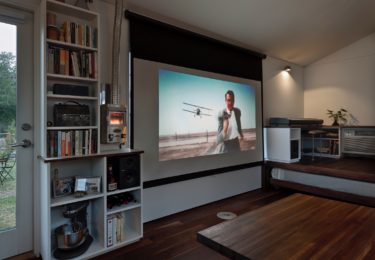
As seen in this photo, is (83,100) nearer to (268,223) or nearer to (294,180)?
(268,223)

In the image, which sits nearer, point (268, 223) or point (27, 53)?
point (268, 223)

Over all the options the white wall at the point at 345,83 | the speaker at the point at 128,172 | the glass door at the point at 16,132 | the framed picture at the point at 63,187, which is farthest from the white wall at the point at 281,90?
the glass door at the point at 16,132

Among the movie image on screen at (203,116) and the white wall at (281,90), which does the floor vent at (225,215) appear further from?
the white wall at (281,90)

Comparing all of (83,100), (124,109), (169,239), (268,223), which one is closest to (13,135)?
(83,100)

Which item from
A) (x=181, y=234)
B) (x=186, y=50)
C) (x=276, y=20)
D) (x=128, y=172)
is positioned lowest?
(x=181, y=234)

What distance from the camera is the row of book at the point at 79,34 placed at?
2.01 meters

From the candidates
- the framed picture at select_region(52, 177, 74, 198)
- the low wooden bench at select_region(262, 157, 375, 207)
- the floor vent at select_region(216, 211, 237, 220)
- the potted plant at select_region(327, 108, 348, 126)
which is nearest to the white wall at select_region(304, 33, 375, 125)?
the potted plant at select_region(327, 108, 348, 126)

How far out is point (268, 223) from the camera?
1180 mm

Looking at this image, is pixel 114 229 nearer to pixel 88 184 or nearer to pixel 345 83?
pixel 88 184

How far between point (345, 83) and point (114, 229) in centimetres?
457

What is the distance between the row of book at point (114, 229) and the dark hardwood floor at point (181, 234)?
89 millimetres

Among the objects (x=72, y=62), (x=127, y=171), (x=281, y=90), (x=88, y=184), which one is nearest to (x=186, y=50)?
(x=72, y=62)

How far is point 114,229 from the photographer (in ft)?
7.02

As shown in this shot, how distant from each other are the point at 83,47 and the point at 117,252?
5.91 ft
